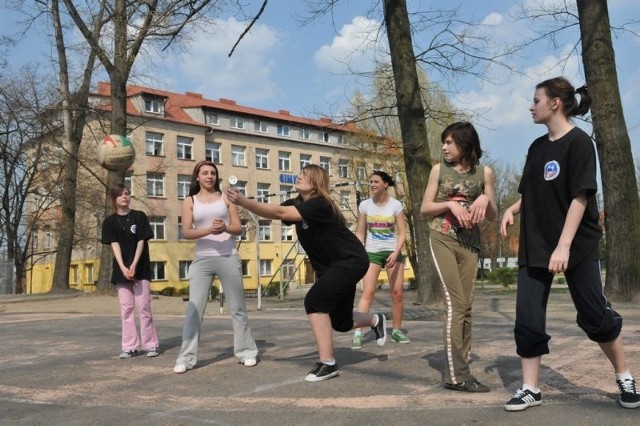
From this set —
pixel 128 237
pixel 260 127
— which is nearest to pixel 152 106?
pixel 260 127

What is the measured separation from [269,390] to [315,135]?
65.6 m

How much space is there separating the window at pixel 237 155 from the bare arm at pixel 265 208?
187 ft

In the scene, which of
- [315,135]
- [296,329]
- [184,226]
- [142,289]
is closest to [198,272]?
[184,226]

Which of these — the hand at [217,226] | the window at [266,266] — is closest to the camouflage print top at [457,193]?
the hand at [217,226]

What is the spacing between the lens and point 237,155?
203 ft

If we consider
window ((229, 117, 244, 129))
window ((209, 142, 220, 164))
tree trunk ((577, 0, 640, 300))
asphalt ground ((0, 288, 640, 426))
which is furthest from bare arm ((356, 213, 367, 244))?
window ((229, 117, 244, 129))

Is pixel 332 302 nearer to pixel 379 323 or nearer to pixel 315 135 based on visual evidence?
pixel 379 323

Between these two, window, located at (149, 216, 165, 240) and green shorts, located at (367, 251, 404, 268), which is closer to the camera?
green shorts, located at (367, 251, 404, 268)

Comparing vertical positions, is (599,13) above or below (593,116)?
above

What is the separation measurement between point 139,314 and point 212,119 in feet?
181

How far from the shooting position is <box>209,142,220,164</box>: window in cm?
5955

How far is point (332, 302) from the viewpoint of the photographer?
17.2 ft

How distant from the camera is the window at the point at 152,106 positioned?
53844 millimetres

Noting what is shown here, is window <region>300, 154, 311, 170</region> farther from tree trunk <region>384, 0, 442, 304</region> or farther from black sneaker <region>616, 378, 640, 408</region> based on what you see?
black sneaker <region>616, 378, 640, 408</region>
